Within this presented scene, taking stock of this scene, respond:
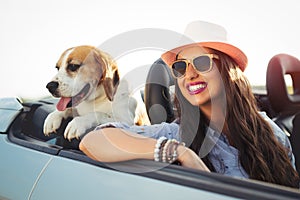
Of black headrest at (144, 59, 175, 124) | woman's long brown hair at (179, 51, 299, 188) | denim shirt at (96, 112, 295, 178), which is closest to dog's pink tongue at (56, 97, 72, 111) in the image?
black headrest at (144, 59, 175, 124)

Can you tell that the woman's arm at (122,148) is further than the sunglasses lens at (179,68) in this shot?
No

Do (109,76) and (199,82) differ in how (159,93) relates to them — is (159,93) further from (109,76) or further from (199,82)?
(199,82)

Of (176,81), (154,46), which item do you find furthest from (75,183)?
(154,46)

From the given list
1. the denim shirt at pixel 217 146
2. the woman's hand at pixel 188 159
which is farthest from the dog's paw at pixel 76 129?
the woman's hand at pixel 188 159

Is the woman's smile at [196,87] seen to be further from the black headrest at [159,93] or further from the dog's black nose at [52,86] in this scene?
the dog's black nose at [52,86]

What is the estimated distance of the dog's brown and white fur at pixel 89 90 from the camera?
1.97m

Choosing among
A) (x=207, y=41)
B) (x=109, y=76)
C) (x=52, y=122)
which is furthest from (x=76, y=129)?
(x=207, y=41)

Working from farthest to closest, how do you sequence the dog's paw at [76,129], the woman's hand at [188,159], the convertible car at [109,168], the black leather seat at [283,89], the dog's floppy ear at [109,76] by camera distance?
the black leather seat at [283,89] → the dog's floppy ear at [109,76] → the dog's paw at [76,129] → the woman's hand at [188,159] → the convertible car at [109,168]

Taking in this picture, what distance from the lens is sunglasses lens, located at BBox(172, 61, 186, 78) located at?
1615mm

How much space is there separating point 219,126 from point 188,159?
38cm

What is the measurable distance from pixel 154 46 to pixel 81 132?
19.6 inches

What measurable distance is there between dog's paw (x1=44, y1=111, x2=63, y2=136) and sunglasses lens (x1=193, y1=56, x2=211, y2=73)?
768mm

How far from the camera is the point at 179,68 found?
163 centimetres

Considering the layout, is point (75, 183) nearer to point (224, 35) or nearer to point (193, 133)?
point (193, 133)
